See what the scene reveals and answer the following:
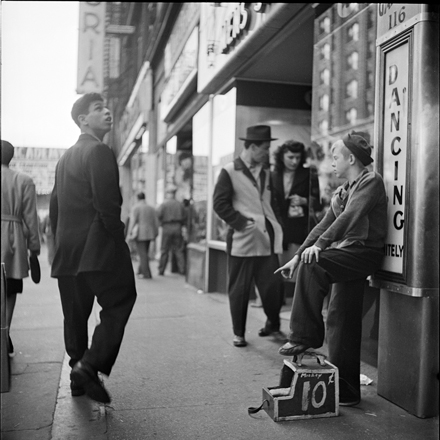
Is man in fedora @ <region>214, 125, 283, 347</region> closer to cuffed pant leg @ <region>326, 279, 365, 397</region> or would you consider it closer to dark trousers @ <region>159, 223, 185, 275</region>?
cuffed pant leg @ <region>326, 279, 365, 397</region>

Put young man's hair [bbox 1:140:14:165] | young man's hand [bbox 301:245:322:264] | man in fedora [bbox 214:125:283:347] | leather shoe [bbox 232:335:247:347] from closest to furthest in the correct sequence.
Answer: young man's hair [bbox 1:140:14:165] → young man's hand [bbox 301:245:322:264] → man in fedora [bbox 214:125:283:347] → leather shoe [bbox 232:335:247:347]

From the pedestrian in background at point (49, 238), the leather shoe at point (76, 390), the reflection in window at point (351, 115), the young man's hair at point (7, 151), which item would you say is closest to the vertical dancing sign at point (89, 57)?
the young man's hair at point (7, 151)

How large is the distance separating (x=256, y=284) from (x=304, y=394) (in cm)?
139

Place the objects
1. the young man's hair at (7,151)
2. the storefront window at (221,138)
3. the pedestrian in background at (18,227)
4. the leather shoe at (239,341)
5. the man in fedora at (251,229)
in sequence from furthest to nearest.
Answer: the storefront window at (221,138) < the leather shoe at (239,341) < the man in fedora at (251,229) < the pedestrian in background at (18,227) < the young man's hair at (7,151)

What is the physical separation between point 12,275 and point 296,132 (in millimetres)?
2712

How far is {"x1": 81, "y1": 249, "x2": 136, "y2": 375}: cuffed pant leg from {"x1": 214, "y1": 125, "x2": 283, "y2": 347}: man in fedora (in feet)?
4.09

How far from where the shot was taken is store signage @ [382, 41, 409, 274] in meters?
3.29

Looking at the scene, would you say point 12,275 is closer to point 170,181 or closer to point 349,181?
point 349,181

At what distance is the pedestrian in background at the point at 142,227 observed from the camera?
3.52 metres

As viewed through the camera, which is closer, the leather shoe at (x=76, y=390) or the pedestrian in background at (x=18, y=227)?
the pedestrian in background at (x=18, y=227)

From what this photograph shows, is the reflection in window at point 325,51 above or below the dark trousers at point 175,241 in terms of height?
above

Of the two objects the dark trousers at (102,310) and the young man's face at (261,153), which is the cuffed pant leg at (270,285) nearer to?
the young man's face at (261,153)

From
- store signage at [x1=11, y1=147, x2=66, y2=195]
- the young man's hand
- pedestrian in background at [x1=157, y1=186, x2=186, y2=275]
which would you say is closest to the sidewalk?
store signage at [x1=11, y1=147, x2=66, y2=195]

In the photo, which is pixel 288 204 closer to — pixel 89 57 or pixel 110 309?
pixel 110 309
